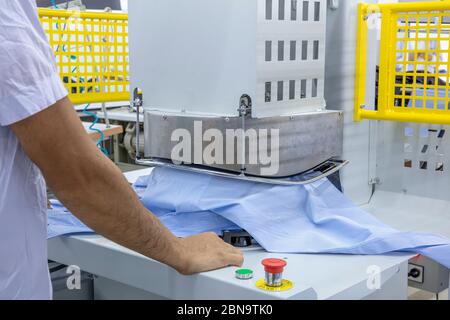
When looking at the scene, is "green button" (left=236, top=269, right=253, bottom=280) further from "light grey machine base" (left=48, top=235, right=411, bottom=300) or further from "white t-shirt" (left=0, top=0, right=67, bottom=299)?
"white t-shirt" (left=0, top=0, right=67, bottom=299)

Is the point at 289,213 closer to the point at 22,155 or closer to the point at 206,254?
the point at 206,254

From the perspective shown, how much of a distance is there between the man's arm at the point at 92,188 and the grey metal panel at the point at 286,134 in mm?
245

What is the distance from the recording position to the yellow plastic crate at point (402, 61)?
1.26 metres

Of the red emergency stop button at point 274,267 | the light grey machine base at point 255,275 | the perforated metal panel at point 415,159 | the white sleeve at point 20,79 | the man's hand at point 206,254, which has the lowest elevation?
the light grey machine base at point 255,275

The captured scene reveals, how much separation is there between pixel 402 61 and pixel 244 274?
2.24 ft

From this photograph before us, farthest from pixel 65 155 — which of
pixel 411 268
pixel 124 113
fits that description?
pixel 124 113

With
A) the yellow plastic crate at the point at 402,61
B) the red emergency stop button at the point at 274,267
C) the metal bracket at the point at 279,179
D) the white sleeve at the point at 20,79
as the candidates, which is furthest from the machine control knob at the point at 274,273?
the yellow plastic crate at the point at 402,61

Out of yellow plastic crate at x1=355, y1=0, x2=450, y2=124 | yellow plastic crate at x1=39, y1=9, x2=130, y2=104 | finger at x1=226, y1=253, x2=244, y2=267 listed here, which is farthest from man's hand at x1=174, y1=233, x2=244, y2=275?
yellow plastic crate at x1=39, y1=9, x2=130, y2=104

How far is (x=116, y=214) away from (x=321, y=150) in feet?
1.72

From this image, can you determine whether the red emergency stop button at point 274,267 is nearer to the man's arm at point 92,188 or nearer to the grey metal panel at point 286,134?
the man's arm at point 92,188

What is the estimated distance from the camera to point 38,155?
71 cm

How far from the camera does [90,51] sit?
5.17 ft

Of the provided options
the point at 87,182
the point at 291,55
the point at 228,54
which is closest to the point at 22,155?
the point at 87,182
